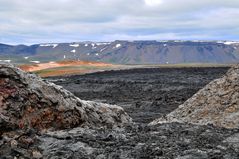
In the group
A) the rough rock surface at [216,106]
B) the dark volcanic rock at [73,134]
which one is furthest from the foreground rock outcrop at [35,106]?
the rough rock surface at [216,106]

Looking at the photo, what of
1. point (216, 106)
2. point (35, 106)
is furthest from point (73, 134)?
point (216, 106)

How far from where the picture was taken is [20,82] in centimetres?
992

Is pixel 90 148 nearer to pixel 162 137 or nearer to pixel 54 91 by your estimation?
pixel 162 137

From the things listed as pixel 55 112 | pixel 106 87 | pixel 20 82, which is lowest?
pixel 106 87

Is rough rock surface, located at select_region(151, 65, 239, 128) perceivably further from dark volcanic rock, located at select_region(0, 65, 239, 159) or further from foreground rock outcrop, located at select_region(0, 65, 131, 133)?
foreground rock outcrop, located at select_region(0, 65, 131, 133)

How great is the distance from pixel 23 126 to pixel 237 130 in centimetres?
404

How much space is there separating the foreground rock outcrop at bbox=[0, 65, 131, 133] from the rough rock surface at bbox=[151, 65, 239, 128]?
259 centimetres

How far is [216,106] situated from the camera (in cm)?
1224

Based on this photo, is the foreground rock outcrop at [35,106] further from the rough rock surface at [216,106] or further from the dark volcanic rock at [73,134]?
the rough rock surface at [216,106]

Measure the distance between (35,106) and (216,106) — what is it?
4.61m

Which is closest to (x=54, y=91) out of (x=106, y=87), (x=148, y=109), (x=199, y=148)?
(x=199, y=148)

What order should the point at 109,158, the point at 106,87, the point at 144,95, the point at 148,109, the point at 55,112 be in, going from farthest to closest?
1. the point at 106,87
2. the point at 144,95
3. the point at 148,109
4. the point at 55,112
5. the point at 109,158

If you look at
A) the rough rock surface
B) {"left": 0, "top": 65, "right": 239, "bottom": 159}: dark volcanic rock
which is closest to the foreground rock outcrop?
{"left": 0, "top": 65, "right": 239, "bottom": 159}: dark volcanic rock

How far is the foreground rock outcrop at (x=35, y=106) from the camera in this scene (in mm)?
9500
